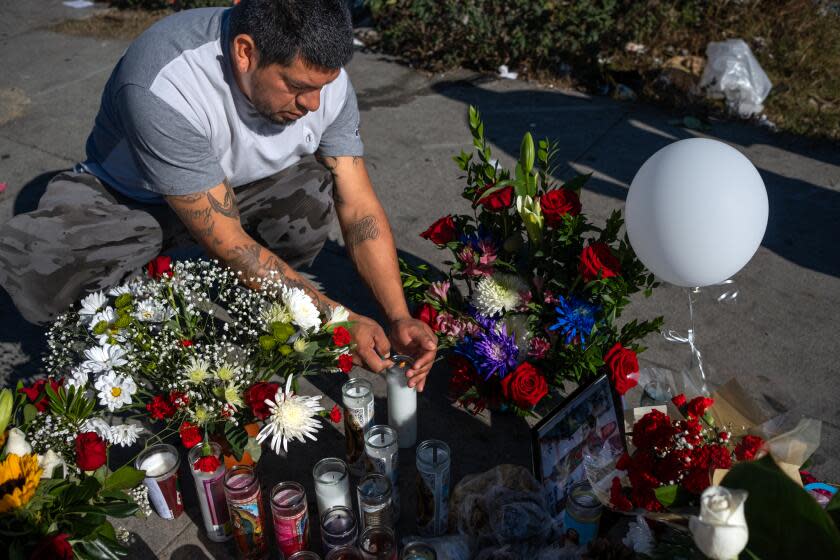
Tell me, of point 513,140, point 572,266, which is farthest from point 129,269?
point 513,140

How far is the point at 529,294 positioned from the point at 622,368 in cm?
42

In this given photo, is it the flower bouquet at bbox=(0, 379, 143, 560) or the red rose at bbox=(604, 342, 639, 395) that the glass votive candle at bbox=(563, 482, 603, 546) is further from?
the flower bouquet at bbox=(0, 379, 143, 560)

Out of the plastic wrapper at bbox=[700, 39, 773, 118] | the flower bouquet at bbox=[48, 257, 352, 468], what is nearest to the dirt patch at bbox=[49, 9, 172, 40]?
the plastic wrapper at bbox=[700, 39, 773, 118]

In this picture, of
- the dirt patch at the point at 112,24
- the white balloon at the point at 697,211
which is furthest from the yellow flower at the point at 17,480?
the dirt patch at the point at 112,24

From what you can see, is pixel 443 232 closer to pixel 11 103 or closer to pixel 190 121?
pixel 190 121

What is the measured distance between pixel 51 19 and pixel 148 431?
19.0ft

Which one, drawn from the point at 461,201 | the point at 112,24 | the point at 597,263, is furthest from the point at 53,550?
the point at 112,24

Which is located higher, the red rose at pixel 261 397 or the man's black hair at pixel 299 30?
the man's black hair at pixel 299 30

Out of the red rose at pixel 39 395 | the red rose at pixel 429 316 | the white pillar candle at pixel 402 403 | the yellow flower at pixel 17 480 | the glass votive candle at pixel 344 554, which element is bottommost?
the white pillar candle at pixel 402 403

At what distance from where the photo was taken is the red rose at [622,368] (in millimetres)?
2275

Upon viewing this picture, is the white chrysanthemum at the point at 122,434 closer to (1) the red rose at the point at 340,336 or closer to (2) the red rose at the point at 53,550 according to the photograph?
(2) the red rose at the point at 53,550

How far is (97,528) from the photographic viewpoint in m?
1.75

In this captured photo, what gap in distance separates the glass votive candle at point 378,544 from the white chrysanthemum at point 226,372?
0.55 metres

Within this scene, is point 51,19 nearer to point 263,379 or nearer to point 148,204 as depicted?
point 148,204
